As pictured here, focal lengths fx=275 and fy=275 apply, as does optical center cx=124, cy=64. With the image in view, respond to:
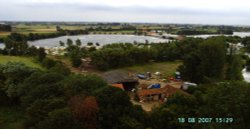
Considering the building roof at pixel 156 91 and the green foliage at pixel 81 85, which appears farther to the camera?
the building roof at pixel 156 91

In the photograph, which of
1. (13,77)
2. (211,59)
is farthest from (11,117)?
(211,59)

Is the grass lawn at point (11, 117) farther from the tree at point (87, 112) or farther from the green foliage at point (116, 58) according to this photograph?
the green foliage at point (116, 58)

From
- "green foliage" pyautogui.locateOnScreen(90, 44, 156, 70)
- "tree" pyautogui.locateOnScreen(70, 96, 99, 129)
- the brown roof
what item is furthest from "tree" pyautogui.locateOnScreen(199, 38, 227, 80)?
"tree" pyautogui.locateOnScreen(70, 96, 99, 129)

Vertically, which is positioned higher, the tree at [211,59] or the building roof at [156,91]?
the tree at [211,59]

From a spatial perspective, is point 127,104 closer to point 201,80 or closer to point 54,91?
point 54,91

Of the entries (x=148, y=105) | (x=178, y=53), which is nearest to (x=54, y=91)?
(x=148, y=105)

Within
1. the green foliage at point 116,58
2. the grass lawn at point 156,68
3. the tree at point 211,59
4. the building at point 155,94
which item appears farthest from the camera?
the green foliage at point 116,58

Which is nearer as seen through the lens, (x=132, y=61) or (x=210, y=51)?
(x=210, y=51)

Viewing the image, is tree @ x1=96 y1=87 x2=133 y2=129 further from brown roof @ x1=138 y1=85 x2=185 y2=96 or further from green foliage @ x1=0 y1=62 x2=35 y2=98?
green foliage @ x1=0 y1=62 x2=35 y2=98

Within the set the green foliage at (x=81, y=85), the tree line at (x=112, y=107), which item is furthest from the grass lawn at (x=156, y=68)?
the tree line at (x=112, y=107)
